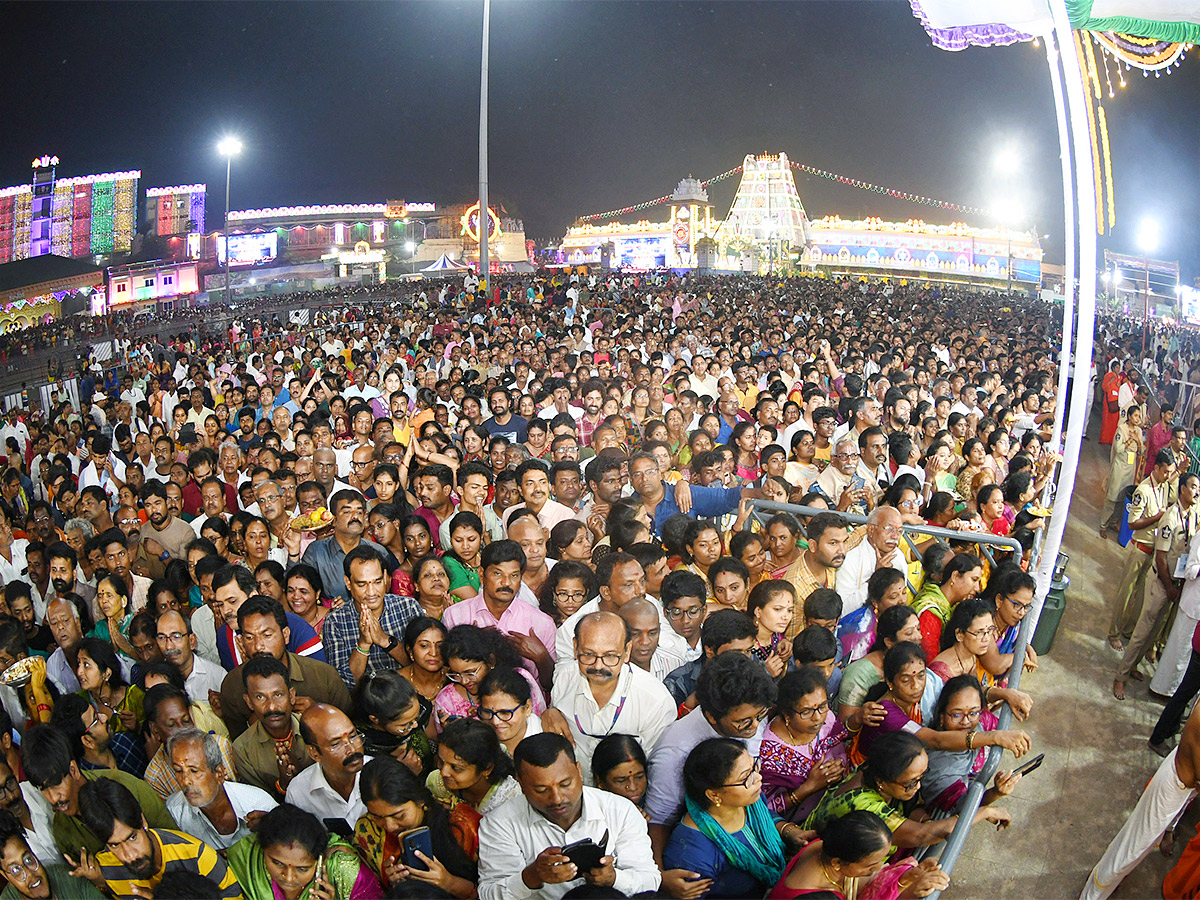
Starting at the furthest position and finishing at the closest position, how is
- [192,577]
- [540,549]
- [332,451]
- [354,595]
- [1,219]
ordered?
1. [1,219]
2. [332,451]
3. [192,577]
4. [540,549]
5. [354,595]

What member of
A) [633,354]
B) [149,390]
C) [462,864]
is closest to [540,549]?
[462,864]

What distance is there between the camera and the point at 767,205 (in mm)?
75688

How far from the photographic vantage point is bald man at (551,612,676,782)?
10.4ft

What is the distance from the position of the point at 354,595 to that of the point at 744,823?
7.01ft

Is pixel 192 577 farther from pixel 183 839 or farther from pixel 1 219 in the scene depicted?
pixel 1 219

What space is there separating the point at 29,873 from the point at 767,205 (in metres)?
78.7

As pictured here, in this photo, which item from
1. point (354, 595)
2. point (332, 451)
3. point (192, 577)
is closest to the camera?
point (354, 595)

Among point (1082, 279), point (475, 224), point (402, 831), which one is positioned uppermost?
point (475, 224)

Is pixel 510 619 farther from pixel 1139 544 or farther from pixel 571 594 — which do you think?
pixel 1139 544

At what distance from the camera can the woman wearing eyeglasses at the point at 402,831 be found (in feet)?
8.57

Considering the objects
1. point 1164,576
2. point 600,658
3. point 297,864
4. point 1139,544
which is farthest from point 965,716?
point 1139,544

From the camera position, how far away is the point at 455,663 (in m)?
3.29

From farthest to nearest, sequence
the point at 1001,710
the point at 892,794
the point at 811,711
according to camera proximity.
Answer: the point at 1001,710, the point at 811,711, the point at 892,794

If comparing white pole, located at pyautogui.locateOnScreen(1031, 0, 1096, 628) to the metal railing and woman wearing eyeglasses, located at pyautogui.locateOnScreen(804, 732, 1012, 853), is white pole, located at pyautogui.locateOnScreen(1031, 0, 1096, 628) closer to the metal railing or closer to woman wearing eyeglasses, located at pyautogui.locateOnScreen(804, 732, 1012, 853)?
the metal railing
